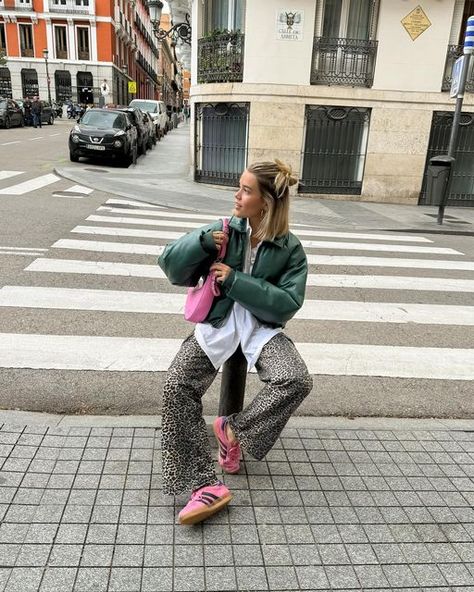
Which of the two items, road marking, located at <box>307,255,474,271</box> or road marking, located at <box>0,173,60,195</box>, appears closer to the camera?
road marking, located at <box>307,255,474,271</box>

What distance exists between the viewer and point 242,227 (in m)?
2.72

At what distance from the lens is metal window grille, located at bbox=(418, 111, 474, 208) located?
48.3 feet

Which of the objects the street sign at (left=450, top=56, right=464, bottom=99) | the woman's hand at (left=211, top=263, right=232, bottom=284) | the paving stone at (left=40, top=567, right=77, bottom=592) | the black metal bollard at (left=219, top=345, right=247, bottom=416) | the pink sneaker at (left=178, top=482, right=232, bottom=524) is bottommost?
the paving stone at (left=40, top=567, right=77, bottom=592)

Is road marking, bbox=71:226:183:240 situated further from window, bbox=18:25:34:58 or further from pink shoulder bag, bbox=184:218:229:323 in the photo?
window, bbox=18:25:34:58

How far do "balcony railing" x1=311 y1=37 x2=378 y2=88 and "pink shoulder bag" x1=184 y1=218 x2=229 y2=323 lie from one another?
513 inches

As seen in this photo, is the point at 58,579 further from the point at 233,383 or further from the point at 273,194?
the point at 273,194

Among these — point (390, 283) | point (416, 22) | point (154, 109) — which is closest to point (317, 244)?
point (390, 283)

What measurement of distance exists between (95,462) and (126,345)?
5.79 ft

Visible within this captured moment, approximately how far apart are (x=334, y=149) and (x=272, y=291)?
13.2m

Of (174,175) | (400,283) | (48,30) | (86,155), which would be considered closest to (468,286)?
(400,283)

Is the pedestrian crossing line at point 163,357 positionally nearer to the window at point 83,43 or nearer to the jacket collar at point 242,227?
the jacket collar at point 242,227

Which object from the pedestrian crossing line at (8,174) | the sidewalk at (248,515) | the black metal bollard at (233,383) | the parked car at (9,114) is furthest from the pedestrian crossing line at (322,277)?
the parked car at (9,114)

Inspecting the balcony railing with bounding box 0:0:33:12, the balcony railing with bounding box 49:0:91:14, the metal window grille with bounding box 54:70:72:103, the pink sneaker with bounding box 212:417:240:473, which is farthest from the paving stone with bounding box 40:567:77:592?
the balcony railing with bounding box 0:0:33:12

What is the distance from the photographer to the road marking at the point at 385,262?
7840 mm
